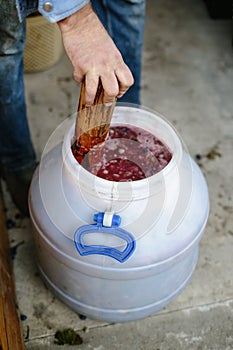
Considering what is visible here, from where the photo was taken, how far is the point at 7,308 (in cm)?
130

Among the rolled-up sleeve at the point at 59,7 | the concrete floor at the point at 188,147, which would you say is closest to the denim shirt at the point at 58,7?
the rolled-up sleeve at the point at 59,7

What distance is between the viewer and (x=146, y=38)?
2383mm

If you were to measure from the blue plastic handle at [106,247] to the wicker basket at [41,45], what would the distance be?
1006 millimetres

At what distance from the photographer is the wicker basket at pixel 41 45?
1.96 metres

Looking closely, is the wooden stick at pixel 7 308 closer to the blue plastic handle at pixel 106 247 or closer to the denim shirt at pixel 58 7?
the blue plastic handle at pixel 106 247

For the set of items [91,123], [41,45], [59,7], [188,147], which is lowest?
[188,147]

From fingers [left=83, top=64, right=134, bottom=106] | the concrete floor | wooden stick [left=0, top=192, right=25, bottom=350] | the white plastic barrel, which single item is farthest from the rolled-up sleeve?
the concrete floor

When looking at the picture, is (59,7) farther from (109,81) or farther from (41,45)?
→ (41,45)

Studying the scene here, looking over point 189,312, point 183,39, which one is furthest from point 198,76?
point 189,312

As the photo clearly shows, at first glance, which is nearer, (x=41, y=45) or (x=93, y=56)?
(x=93, y=56)

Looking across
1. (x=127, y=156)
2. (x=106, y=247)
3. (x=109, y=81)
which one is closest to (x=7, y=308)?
(x=106, y=247)

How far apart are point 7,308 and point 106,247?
294 mm

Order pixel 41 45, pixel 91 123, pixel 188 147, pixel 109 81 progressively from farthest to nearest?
pixel 41 45
pixel 188 147
pixel 91 123
pixel 109 81

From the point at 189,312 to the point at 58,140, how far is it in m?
0.60
